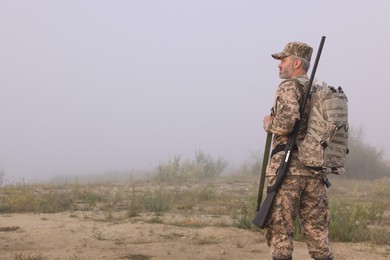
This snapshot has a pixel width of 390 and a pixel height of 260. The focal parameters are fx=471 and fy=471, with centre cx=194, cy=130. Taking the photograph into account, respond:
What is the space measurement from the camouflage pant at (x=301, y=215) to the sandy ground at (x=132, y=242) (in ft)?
6.31

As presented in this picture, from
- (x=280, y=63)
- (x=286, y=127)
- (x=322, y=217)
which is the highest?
(x=280, y=63)

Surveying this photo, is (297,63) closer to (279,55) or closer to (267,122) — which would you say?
(279,55)

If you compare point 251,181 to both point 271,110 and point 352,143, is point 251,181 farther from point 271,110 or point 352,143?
point 271,110

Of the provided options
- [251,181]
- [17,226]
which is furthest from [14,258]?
[251,181]

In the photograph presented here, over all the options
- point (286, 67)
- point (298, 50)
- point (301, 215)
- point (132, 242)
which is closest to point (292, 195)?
point (301, 215)

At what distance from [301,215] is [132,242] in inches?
123

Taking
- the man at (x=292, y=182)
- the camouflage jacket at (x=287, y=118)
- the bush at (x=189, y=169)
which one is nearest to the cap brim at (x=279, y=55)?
the man at (x=292, y=182)

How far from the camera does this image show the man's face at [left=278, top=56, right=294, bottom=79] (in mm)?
3742

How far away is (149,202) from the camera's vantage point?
895cm

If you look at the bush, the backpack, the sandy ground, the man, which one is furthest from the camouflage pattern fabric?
the bush

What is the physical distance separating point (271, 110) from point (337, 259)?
261cm

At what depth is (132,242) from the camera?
20.5ft

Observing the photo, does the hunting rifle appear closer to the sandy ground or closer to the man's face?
the man's face

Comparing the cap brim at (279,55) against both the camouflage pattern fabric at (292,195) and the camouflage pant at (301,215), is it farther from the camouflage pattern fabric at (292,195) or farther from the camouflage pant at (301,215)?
the camouflage pant at (301,215)
